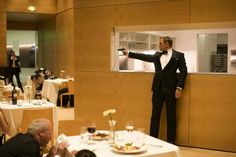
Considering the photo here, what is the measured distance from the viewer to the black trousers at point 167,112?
6.14 m

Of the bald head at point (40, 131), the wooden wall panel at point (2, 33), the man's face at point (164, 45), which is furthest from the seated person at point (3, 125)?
the wooden wall panel at point (2, 33)

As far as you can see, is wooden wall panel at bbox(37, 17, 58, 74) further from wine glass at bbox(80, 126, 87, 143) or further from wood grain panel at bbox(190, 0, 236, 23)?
wine glass at bbox(80, 126, 87, 143)

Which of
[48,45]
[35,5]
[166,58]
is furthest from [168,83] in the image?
[48,45]

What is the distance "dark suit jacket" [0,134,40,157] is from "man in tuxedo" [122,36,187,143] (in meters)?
3.67

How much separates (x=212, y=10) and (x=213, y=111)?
1.67 m

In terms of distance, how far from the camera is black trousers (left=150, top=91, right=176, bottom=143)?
6.14 metres

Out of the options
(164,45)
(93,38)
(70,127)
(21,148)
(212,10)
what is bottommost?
(70,127)

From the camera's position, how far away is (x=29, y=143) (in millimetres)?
2695

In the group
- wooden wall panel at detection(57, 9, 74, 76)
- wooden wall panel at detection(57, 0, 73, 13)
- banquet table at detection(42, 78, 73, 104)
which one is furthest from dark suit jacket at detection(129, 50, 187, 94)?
wooden wall panel at detection(57, 0, 73, 13)

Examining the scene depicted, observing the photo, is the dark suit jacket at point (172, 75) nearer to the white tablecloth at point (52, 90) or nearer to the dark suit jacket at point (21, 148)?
the dark suit jacket at point (21, 148)

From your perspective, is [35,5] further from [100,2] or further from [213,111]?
[213,111]

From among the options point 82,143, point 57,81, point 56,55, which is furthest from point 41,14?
point 82,143

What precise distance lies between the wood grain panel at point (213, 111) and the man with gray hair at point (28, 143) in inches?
149

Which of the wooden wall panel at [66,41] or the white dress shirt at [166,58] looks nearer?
the white dress shirt at [166,58]
